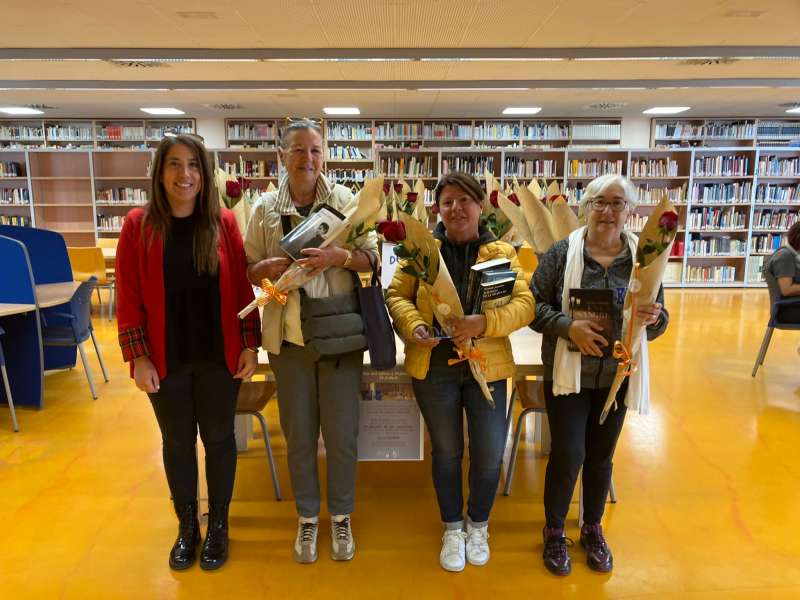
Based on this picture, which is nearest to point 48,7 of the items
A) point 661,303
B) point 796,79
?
point 661,303

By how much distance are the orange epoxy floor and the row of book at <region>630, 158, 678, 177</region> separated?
6.53 meters

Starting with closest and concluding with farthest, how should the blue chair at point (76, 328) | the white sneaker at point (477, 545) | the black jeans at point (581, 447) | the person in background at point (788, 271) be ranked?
the black jeans at point (581, 447), the white sneaker at point (477, 545), the blue chair at point (76, 328), the person in background at point (788, 271)

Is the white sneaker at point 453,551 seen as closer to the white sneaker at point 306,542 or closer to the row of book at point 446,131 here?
the white sneaker at point 306,542

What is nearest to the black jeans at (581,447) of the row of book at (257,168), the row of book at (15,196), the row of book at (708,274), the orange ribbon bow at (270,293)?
the orange ribbon bow at (270,293)

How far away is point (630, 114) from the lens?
369 inches

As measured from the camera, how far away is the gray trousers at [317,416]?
204cm

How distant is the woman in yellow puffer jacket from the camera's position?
77.9 inches

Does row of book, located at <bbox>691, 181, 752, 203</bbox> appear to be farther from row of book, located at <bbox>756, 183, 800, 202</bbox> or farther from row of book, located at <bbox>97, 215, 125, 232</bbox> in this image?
row of book, located at <bbox>97, 215, 125, 232</bbox>

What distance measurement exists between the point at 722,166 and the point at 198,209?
32.6ft

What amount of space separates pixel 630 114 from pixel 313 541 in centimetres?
925

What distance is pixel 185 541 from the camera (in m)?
2.14

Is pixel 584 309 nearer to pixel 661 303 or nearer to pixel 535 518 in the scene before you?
pixel 661 303

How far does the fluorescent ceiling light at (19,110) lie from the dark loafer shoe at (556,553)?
987 centimetres

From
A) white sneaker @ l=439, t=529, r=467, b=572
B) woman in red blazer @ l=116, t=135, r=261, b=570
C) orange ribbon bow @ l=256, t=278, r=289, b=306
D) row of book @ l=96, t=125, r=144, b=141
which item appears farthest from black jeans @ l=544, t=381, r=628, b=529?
row of book @ l=96, t=125, r=144, b=141
